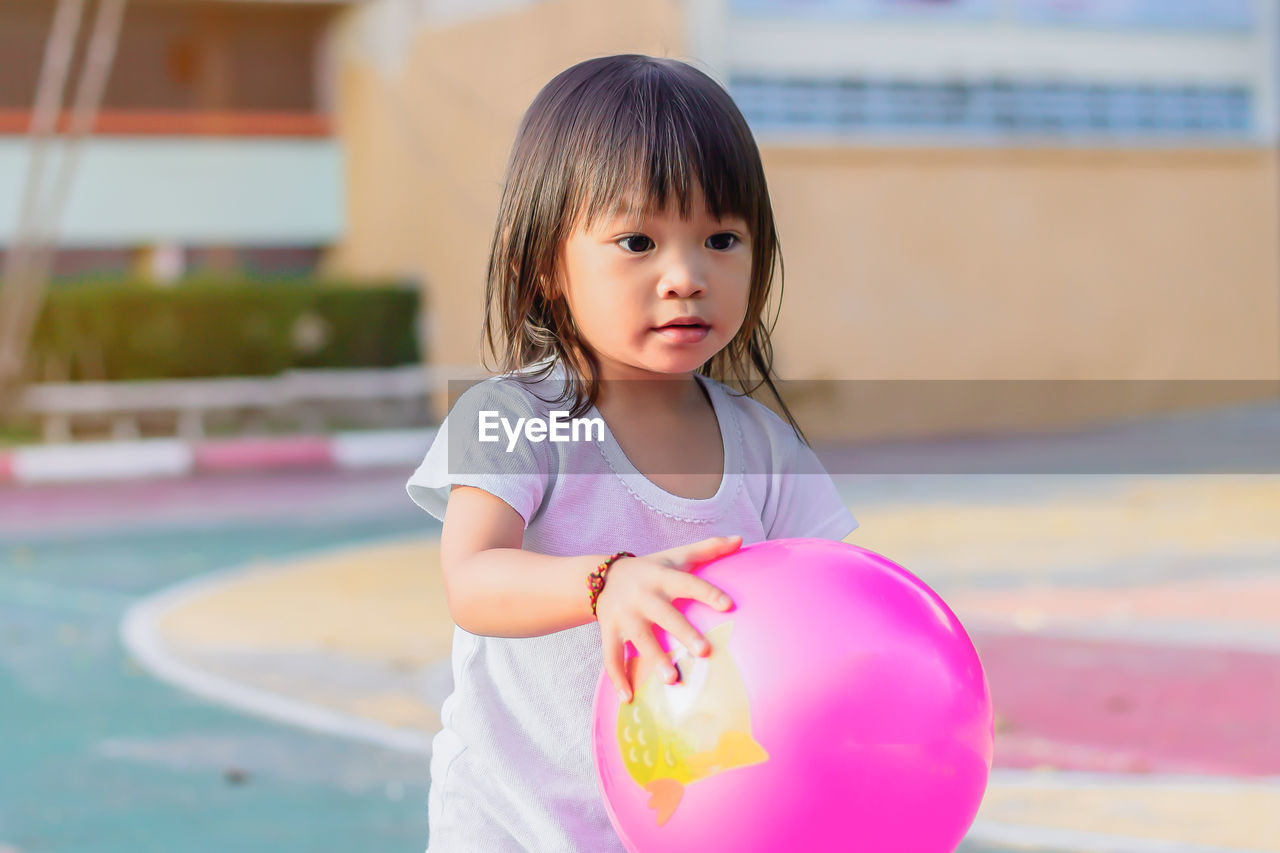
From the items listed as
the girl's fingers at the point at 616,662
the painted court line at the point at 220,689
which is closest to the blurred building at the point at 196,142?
the painted court line at the point at 220,689

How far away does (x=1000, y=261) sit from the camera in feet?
52.4

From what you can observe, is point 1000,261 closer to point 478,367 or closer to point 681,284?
point 478,367

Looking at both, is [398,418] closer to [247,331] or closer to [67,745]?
[247,331]

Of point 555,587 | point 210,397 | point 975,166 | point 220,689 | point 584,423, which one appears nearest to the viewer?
point 555,587

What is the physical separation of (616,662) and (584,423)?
0.47m

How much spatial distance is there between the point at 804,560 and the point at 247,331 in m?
17.0

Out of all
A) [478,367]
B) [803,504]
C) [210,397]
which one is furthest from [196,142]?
[803,504]

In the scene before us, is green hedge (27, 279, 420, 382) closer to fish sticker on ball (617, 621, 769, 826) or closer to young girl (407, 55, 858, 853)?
young girl (407, 55, 858, 853)

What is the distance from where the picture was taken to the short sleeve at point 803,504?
2283 millimetres

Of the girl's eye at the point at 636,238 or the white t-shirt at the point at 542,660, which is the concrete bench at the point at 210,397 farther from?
the girl's eye at the point at 636,238

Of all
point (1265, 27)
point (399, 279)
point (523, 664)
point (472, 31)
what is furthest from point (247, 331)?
point (523, 664)

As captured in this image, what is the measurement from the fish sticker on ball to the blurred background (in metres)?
2.58

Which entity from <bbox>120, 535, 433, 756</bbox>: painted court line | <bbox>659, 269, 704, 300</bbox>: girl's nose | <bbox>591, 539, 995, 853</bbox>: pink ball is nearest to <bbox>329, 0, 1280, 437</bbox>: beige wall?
<bbox>120, 535, 433, 756</bbox>: painted court line

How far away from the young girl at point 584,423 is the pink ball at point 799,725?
174 mm
